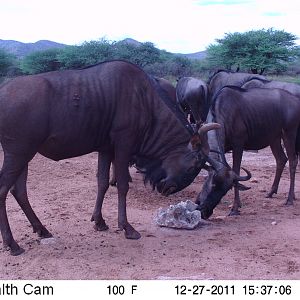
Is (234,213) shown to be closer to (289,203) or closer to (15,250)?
(289,203)

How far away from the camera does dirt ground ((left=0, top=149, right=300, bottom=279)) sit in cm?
509

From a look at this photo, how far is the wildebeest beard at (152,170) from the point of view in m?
6.24

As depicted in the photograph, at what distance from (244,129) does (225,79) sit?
520cm

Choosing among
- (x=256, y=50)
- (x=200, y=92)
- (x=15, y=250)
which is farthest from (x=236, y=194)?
(x=256, y=50)

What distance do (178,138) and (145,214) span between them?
1417mm

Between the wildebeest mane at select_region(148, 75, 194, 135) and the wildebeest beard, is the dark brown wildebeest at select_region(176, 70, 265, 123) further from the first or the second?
the wildebeest beard

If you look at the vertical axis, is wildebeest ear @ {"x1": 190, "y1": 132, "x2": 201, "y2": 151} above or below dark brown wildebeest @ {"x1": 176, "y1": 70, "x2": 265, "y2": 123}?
above

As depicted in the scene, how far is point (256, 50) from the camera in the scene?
31.0 meters

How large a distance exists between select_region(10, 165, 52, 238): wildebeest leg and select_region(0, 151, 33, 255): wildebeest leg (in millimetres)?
322

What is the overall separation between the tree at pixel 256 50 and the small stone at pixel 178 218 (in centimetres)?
2351

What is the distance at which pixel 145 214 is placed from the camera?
23.6 feet

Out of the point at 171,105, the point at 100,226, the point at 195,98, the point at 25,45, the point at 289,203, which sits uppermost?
the point at 171,105

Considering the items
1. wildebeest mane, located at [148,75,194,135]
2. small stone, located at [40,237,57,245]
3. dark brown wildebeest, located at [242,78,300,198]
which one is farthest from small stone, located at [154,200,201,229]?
dark brown wildebeest, located at [242,78,300,198]

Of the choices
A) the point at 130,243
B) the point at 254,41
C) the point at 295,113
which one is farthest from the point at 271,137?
the point at 254,41
